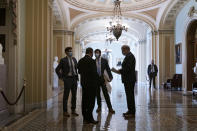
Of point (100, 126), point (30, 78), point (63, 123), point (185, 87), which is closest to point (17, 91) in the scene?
point (30, 78)

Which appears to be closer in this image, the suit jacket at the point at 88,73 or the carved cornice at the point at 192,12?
the suit jacket at the point at 88,73

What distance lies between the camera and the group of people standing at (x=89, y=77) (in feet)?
15.3

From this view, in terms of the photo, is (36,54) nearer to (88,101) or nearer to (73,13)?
(88,101)

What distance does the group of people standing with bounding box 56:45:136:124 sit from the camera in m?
4.67

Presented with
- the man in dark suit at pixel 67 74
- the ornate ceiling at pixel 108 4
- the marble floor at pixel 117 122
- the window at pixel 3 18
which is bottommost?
the marble floor at pixel 117 122

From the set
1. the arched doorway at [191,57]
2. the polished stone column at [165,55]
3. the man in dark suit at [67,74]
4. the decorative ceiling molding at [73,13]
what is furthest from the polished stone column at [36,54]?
the polished stone column at [165,55]

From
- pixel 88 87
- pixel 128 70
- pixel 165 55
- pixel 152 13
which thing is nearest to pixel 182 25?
pixel 165 55

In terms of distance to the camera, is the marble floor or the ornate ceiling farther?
the ornate ceiling

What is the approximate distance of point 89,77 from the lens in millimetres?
4680

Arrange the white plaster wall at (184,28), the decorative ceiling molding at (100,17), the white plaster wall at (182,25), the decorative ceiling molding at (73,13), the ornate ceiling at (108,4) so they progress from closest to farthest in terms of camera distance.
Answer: the white plaster wall at (184,28) < the white plaster wall at (182,25) < the ornate ceiling at (108,4) < the decorative ceiling molding at (73,13) < the decorative ceiling molding at (100,17)

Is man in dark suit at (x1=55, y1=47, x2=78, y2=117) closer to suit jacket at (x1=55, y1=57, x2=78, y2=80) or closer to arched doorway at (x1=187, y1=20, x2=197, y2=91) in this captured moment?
suit jacket at (x1=55, y1=57, x2=78, y2=80)

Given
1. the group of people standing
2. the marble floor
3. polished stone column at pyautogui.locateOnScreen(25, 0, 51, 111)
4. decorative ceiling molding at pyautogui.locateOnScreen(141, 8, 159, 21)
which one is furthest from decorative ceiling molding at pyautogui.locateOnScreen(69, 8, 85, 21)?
the marble floor

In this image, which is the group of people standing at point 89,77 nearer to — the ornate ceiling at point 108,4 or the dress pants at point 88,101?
the dress pants at point 88,101

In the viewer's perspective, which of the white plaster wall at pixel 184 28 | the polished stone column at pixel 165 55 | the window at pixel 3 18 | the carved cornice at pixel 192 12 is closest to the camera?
the window at pixel 3 18
